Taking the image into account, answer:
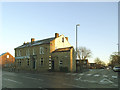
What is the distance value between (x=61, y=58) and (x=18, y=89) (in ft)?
71.8

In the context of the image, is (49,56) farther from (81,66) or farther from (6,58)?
(6,58)

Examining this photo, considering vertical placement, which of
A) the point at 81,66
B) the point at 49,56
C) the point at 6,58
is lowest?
the point at 6,58

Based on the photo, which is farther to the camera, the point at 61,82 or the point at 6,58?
the point at 6,58

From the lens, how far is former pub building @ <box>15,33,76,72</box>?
31203 mm

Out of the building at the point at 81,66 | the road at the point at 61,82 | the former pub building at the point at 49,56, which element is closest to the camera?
the road at the point at 61,82

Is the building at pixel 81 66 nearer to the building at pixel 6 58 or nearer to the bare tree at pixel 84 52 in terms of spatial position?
the bare tree at pixel 84 52

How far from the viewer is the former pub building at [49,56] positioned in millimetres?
31203

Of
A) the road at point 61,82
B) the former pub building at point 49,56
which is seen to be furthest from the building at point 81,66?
the road at point 61,82

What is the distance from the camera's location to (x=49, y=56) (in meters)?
34.6

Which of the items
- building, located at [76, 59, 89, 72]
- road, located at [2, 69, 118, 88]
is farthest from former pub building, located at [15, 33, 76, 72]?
road, located at [2, 69, 118, 88]

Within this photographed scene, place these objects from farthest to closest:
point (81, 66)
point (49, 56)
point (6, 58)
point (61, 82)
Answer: point (6, 58)
point (49, 56)
point (81, 66)
point (61, 82)

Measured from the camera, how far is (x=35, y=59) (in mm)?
38969

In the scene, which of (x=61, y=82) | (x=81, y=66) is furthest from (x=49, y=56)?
(x=61, y=82)

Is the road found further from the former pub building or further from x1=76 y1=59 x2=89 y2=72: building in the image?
x1=76 y1=59 x2=89 y2=72: building
